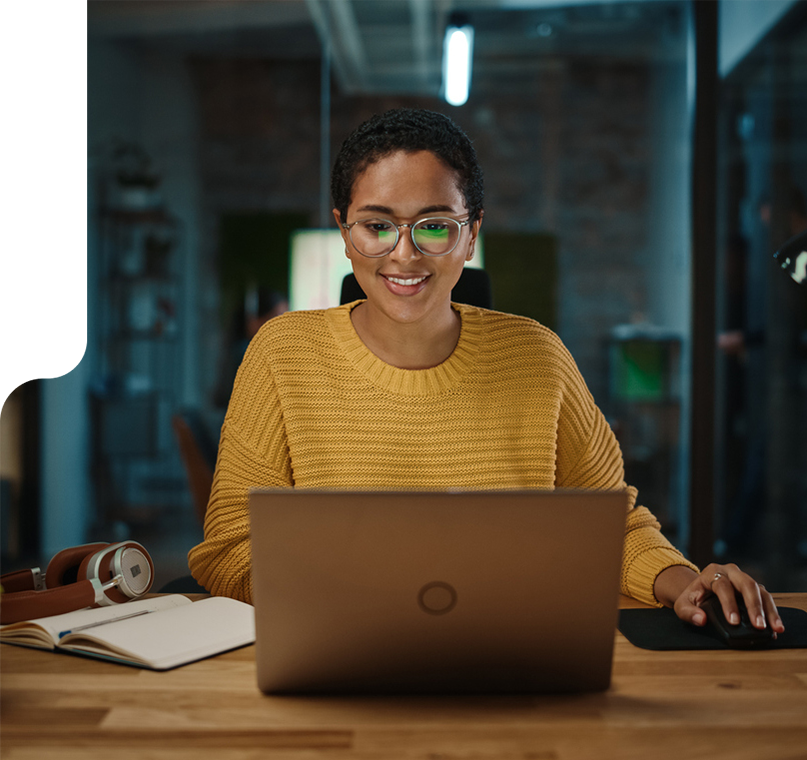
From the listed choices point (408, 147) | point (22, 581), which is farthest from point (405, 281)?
point (22, 581)

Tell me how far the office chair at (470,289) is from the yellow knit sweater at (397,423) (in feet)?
0.70

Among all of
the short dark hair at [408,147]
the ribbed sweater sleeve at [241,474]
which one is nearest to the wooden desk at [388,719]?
the ribbed sweater sleeve at [241,474]

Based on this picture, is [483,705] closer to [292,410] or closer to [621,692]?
[621,692]

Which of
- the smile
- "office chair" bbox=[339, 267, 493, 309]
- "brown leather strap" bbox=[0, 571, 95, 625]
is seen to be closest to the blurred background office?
"office chair" bbox=[339, 267, 493, 309]

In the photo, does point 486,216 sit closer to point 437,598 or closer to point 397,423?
point 397,423

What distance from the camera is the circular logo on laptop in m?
0.73

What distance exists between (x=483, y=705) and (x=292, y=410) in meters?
0.70

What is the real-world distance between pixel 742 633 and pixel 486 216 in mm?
2677

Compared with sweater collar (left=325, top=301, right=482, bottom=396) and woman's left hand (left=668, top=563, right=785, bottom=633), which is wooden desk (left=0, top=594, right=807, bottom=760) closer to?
woman's left hand (left=668, top=563, right=785, bottom=633)

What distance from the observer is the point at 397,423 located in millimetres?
1344

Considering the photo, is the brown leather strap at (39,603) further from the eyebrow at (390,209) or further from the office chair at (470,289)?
the office chair at (470,289)

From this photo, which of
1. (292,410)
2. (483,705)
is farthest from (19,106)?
(483,705)

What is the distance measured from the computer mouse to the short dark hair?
757 millimetres

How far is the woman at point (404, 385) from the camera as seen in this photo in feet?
4.21
